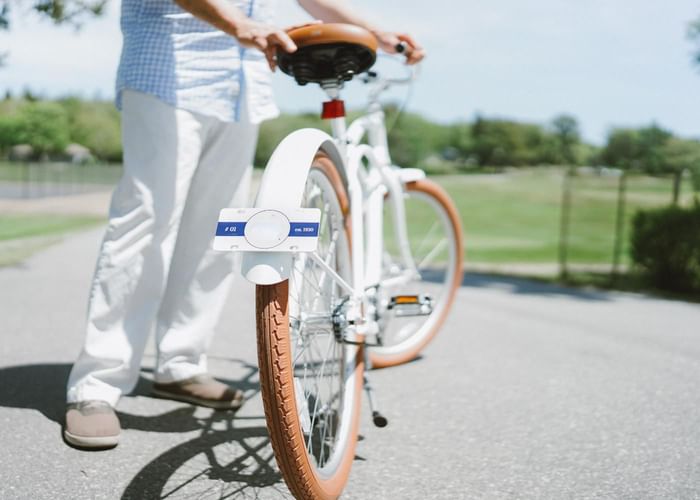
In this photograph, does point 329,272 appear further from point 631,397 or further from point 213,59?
point 631,397

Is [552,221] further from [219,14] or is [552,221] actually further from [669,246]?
[219,14]

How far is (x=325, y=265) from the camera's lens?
1.96 m

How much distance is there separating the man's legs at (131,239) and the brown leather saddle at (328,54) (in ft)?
1.46

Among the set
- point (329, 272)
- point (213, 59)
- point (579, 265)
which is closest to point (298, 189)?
point (329, 272)

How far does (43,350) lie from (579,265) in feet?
32.1

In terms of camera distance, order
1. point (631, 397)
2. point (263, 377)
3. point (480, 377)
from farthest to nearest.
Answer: point (480, 377) → point (631, 397) → point (263, 377)

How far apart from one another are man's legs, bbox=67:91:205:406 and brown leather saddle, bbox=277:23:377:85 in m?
0.45

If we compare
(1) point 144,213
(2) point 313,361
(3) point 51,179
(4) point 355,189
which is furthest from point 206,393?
(3) point 51,179

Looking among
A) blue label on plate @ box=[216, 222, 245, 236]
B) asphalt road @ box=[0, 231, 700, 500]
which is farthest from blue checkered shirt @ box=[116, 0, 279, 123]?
asphalt road @ box=[0, 231, 700, 500]

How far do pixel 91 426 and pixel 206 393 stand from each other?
1.73 ft

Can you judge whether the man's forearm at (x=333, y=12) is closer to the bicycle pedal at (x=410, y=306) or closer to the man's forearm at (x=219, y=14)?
the man's forearm at (x=219, y=14)

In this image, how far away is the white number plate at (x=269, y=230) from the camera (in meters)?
1.66

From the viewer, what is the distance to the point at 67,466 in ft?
6.81

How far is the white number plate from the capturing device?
1.66 meters
